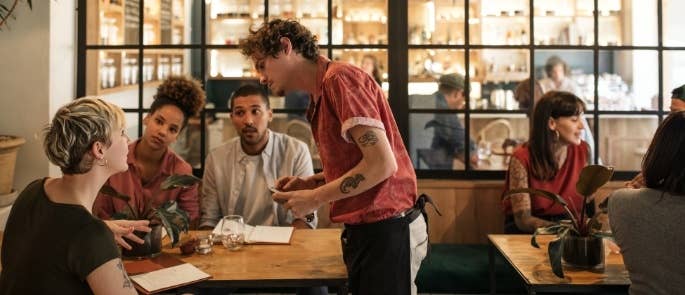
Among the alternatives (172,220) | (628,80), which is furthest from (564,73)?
(172,220)

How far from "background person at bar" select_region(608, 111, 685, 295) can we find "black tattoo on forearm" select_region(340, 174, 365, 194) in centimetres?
77

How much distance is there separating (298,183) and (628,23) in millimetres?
2812

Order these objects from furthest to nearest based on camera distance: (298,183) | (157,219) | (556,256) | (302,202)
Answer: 1. (298,183)
2. (157,219)
3. (556,256)
4. (302,202)

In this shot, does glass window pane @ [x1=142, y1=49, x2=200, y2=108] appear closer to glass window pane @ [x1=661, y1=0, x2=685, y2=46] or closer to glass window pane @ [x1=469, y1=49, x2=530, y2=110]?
glass window pane @ [x1=469, y1=49, x2=530, y2=110]

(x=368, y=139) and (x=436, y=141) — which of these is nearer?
(x=368, y=139)

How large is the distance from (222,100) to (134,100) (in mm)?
546

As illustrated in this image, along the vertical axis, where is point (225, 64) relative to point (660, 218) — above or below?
above

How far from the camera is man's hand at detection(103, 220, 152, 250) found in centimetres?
205

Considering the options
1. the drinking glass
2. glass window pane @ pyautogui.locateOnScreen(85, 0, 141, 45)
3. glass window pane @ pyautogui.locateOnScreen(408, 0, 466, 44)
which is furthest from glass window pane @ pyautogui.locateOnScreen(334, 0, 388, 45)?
the drinking glass

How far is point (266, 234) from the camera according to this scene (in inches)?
97.8

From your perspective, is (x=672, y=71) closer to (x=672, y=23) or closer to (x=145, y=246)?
(x=672, y=23)

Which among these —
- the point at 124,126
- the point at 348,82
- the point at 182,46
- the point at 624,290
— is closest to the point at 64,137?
the point at 124,126

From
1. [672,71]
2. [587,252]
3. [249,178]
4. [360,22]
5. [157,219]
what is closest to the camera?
[587,252]

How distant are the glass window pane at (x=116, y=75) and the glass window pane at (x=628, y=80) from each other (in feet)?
9.53
